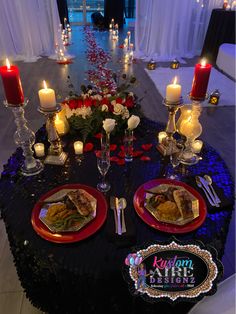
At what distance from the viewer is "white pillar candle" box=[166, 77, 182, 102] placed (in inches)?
48.6

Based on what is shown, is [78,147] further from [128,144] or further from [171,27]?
[171,27]

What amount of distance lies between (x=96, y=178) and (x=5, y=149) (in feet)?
5.31

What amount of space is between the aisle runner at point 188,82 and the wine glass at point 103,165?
2.53 metres

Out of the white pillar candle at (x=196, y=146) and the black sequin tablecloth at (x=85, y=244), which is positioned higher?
the white pillar candle at (x=196, y=146)

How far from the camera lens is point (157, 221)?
100 centimetres

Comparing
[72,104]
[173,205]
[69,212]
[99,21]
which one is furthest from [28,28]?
[173,205]

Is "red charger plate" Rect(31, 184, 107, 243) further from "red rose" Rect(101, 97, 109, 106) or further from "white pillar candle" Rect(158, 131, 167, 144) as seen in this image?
"red rose" Rect(101, 97, 109, 106)

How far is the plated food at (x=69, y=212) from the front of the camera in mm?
957

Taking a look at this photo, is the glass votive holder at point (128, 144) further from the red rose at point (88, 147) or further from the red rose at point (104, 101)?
the red rose at point (104, 101)

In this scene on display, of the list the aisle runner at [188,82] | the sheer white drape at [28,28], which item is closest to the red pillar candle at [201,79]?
the aisle runner at [188,82]

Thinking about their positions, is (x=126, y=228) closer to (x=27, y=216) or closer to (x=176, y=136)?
(x=27, y=216)

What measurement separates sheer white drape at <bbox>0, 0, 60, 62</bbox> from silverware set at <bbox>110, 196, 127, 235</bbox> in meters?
4.81

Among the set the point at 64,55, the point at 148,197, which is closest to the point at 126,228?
the point at 148,197

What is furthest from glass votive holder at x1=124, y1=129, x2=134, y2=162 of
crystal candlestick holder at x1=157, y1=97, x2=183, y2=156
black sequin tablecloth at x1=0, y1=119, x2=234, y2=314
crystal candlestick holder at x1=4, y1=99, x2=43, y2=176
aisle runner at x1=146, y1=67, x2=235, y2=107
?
aisle runner at x1=146, y1=67, x2=235, y2=107
